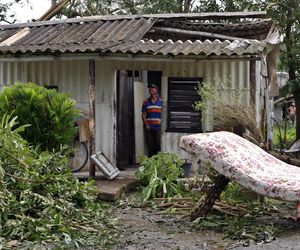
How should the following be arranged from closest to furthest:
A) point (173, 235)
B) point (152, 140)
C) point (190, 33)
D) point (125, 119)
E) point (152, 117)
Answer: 1. point (173, 235)
2. point (152, 117)
3. point (152, 140)
4. point (190, 33)
5. point (125, 119)

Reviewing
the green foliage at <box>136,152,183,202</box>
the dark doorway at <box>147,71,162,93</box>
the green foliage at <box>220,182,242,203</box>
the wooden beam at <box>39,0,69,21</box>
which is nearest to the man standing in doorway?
the dark doorway at <box>147,71,162,93</box>

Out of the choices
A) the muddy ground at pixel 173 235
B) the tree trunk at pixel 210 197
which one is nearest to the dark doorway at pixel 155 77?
the muddy ground at pixel 173 235

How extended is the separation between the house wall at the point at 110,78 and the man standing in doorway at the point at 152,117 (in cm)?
17

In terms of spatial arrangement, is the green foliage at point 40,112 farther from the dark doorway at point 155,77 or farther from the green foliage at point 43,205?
the dark doorway at point 155,77

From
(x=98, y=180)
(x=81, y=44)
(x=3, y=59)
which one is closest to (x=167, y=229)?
(x=98, y=180)

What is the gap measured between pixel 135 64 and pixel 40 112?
10.3 ft

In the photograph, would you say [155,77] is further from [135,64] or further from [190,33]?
[190,33]

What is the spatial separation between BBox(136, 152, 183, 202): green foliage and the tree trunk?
1.66 meters

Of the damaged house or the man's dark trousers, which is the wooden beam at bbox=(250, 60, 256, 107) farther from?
the man's dark trousers

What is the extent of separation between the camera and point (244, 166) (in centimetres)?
707

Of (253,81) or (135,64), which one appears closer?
(253,81)

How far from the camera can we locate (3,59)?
37.3 feet

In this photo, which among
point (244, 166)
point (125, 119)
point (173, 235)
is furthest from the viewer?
point (125, 119)

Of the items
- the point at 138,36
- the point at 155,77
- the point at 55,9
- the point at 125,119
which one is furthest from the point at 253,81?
the point at 55,9
